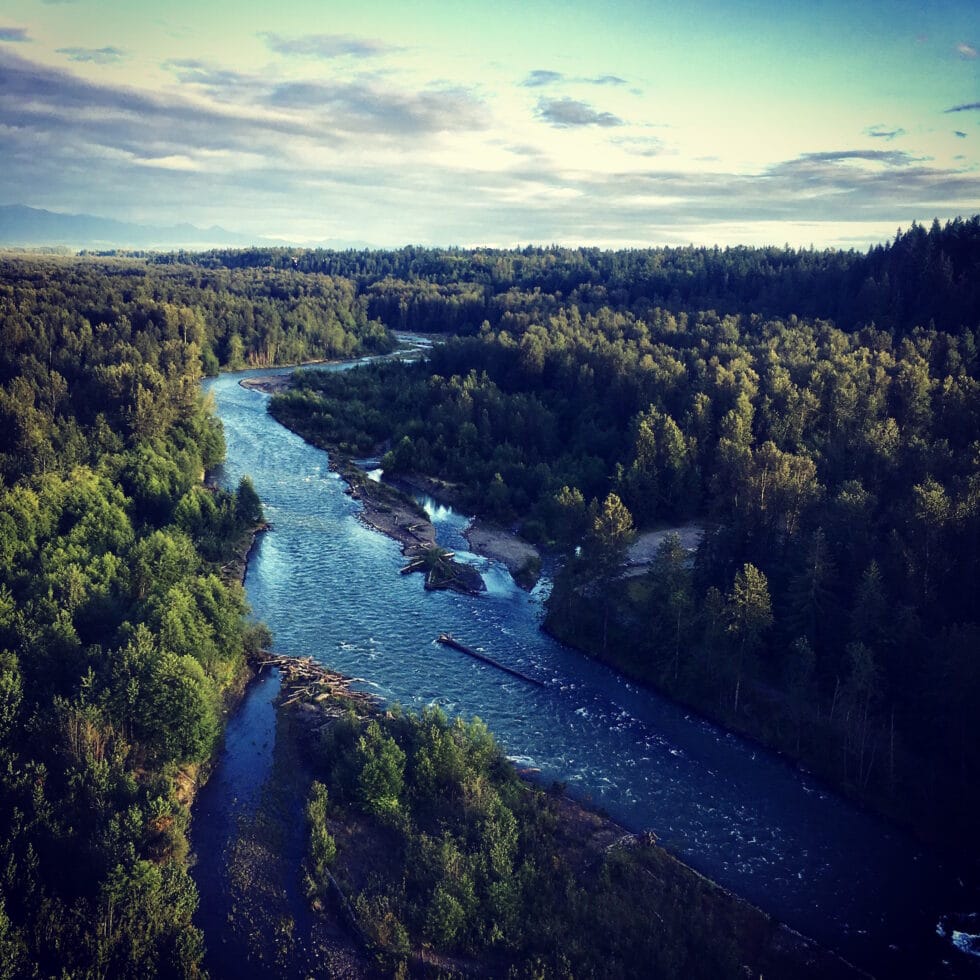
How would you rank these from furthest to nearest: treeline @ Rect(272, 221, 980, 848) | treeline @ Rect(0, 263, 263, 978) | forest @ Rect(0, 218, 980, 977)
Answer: treeline @ Rect(272, 221, 980, 848) < forest @ Rect(0, 218, 980, 977) < treeline @ Rect(0, 263, 263, 978)

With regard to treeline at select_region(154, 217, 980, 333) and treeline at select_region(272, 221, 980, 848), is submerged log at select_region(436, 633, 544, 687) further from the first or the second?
treeline at select_region(154, 217, 980, 333)

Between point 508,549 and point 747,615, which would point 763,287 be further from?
point 747,615

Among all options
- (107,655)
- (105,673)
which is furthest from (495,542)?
(105,673)

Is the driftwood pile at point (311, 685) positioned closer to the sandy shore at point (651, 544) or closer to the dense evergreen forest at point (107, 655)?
the dense evergreen forest at point (107, 655)

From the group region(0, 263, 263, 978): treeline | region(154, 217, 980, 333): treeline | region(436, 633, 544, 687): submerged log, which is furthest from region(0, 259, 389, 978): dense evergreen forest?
region(154, 217, 980, 333): treeline

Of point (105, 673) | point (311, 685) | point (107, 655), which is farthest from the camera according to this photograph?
point (311, 685)

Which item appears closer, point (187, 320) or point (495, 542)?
point (495, 542)
